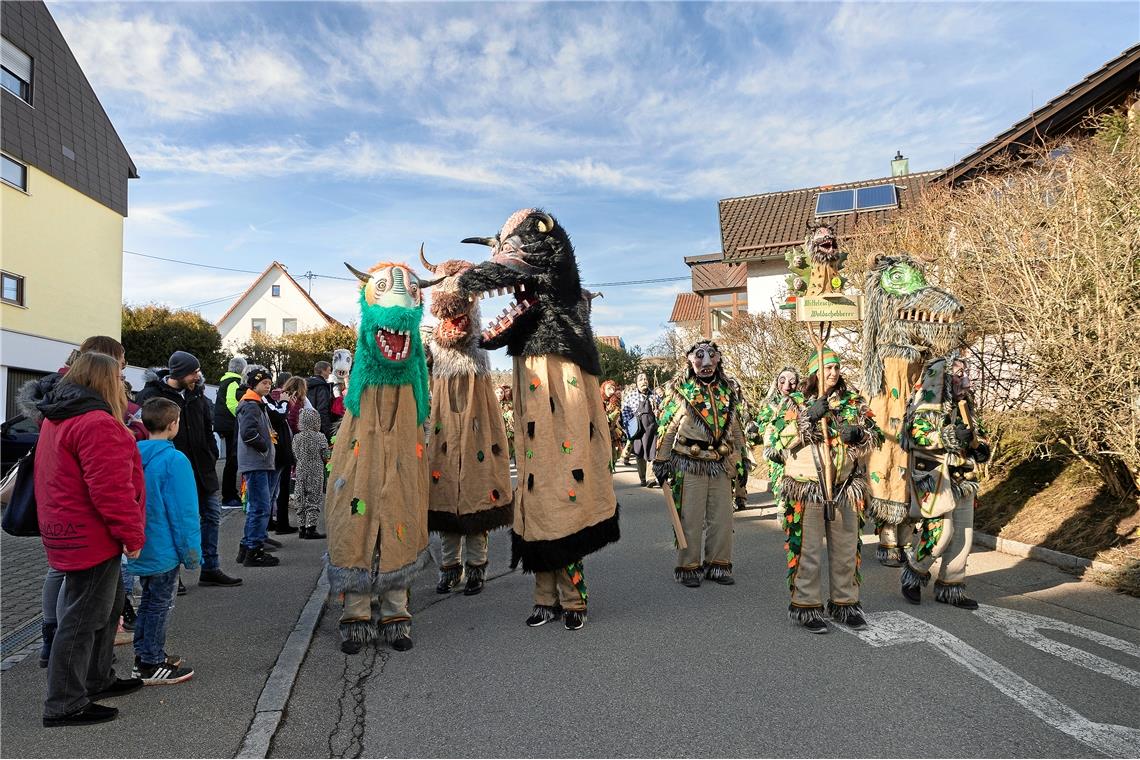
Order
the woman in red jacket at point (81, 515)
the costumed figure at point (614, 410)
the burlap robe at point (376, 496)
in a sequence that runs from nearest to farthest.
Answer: the woman in red jacket at point (81, 515)
the burlap robe at point (376, 496)
the costumed figure at point (614, 410)

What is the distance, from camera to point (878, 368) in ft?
21.9

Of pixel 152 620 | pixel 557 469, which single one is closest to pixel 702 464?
pixel 557 469

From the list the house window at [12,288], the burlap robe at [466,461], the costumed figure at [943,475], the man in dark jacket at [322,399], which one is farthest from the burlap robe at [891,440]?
the house window at [12,288]

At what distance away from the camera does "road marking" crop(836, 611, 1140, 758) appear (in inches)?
133

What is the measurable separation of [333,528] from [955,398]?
491 cm

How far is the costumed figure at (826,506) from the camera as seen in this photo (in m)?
4.99

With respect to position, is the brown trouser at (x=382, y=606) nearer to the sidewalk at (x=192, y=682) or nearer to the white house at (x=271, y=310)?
the sidewalk at (x=192, y=682)

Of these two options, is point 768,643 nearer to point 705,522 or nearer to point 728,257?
point 705,522

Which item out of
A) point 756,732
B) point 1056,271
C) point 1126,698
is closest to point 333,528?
point 756,732

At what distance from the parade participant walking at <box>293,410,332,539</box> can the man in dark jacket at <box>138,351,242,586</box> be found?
1.99 metres

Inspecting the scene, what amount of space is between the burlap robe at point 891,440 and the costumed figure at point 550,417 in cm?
270

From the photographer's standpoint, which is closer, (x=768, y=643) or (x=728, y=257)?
(x=768, y=643)

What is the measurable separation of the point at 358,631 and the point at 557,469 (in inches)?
65.1

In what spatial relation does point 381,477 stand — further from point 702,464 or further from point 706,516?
point 706,516
